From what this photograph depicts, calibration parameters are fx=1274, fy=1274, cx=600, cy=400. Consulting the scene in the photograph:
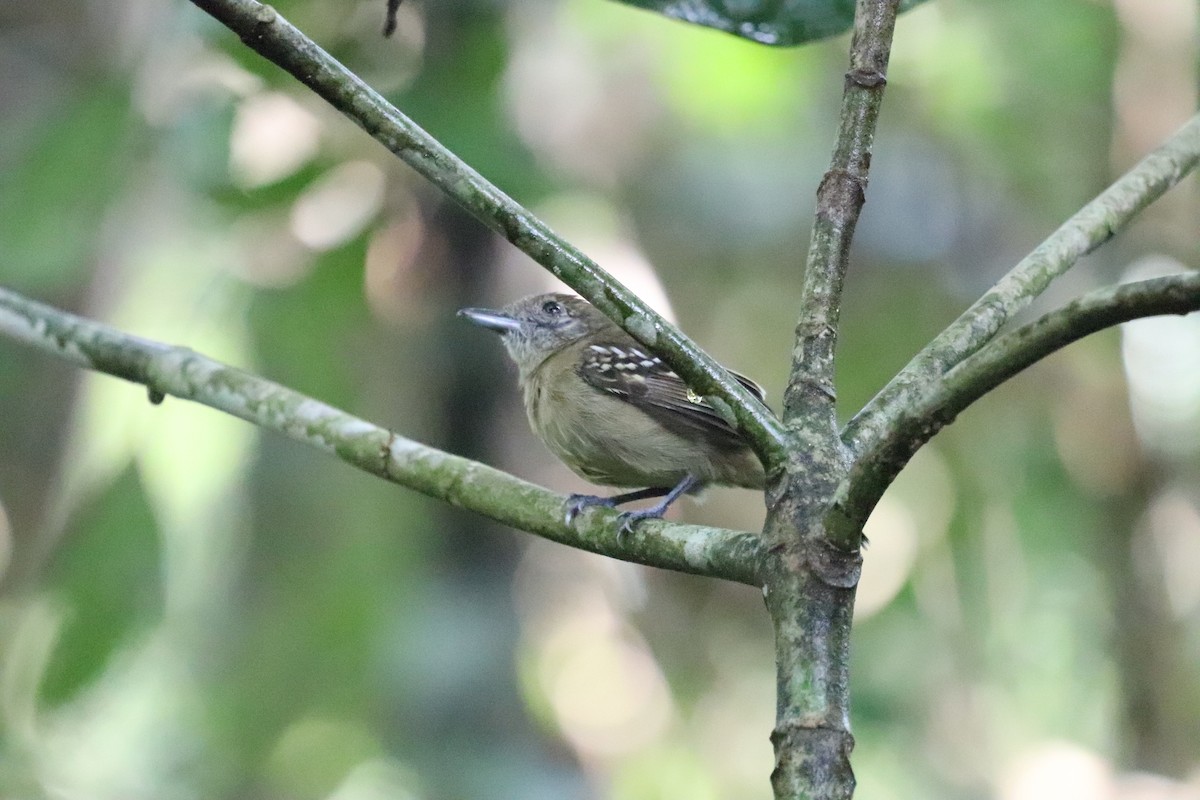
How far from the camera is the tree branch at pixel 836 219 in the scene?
1.88 meters

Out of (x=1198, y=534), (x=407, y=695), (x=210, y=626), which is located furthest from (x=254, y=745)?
(x=1198, y=534)

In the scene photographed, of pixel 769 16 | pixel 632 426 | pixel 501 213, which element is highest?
pixel 769 16

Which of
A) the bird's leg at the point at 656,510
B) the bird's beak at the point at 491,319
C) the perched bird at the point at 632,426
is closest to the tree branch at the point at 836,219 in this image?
the bird's leg at the point at 656,510

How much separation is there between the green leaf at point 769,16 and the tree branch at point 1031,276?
618 millimetres

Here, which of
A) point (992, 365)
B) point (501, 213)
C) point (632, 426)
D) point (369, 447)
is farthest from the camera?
point (632, 426)

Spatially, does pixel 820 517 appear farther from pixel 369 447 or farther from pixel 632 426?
pixel 632 426

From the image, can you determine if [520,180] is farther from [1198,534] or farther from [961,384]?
[1198,534]

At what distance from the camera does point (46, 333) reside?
2.95 m

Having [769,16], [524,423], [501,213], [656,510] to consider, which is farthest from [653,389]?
[501,213]

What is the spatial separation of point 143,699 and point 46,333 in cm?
354

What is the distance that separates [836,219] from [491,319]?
222 cm

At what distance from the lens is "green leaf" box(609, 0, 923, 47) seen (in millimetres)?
2654

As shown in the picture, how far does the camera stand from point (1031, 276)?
6.91 ft

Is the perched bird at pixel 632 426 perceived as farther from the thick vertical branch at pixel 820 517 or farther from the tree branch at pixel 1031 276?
the thick vertical branch at pixel 820 517
